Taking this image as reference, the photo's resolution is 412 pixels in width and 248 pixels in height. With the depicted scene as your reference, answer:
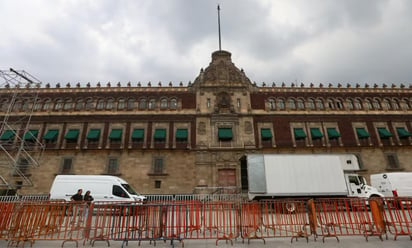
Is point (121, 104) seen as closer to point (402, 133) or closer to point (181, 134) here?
point (181, 134)

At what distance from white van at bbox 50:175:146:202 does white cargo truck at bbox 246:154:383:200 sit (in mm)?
8825

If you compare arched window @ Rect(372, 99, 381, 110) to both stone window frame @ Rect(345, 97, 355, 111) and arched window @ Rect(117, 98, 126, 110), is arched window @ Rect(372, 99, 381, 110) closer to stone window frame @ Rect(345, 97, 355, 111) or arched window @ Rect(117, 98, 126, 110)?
stone window frame @ Rect(345, 97, 355, 111)

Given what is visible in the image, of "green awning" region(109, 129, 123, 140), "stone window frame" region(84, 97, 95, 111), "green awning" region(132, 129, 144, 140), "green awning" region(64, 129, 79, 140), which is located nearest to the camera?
"green awning" region(64, 129, 79, 140)

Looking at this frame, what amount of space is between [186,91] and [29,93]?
Answer: 19331 mm

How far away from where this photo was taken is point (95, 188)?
49.9 ft

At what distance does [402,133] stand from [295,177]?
1979 cm

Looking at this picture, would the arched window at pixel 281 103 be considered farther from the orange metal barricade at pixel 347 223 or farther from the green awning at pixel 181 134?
the orange metal barricade at pixel 347 223

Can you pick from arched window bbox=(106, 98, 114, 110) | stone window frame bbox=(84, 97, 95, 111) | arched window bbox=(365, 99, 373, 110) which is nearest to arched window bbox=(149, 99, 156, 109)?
arched window bbox=(106, 98, 114, 110)

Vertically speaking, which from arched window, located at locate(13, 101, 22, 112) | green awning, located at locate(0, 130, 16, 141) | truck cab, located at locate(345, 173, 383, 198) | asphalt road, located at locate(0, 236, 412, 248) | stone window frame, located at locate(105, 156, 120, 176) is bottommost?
asphalt road, located at locate(0, 236, 412, 248)

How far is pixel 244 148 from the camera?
23.7 meters

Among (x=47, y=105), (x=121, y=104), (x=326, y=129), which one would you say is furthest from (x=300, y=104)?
(x=47, y=105)

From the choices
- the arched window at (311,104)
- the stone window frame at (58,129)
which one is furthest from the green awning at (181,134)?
the arched window at (311,104)

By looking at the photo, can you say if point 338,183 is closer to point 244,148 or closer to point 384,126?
point 244,148

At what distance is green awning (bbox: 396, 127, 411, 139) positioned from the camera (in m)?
24.6
